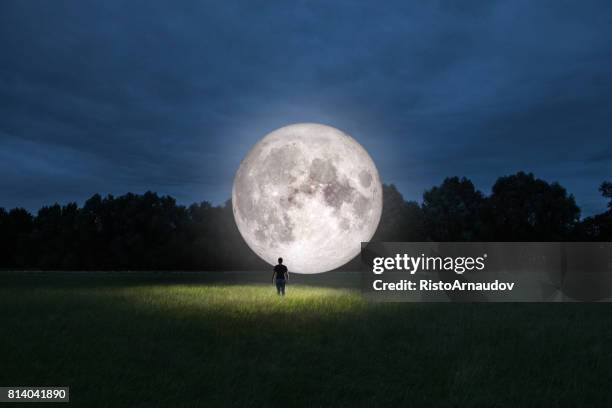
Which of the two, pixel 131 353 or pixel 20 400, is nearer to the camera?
pixel 20 400

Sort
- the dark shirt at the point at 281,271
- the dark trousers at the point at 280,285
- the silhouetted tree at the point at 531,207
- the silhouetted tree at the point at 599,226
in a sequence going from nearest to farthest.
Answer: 1. the dark trousers at the point at 280,285
2. the dark shirt at the point at 281,271
3. the silhouetted tree at the point at 599,226
4. the silhouetted tree at the point at 531,207

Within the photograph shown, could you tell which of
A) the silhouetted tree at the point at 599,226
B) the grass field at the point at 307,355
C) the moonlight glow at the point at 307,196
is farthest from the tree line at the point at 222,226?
the grass field at the point at 307,355

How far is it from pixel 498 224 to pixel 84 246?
55.0 meters

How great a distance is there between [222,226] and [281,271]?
37082 millimetres

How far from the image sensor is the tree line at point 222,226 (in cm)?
5122

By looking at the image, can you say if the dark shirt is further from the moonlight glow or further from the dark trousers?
the moonlight glow

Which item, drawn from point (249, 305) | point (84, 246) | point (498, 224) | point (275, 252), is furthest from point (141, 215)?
point (249, 305)

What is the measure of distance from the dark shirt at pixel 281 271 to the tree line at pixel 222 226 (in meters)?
29.0

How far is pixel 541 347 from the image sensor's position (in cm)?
1021

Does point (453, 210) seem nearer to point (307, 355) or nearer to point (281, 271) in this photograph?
point (281, 271)

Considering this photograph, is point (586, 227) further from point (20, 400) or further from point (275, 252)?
point (20, 400)

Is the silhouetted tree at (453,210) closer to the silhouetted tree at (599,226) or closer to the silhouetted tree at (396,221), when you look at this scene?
the silhouetted tree at (396,221)

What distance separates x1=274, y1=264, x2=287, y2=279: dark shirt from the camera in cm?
2003

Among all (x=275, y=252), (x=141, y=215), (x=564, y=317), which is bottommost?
(x=564, y=317)
